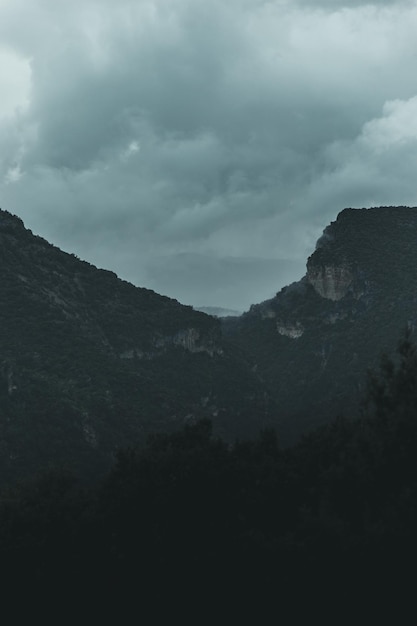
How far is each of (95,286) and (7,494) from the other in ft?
409

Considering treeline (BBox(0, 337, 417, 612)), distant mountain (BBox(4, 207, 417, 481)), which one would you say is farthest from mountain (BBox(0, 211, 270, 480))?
treeline (BBox(0, 337, 417, 612))

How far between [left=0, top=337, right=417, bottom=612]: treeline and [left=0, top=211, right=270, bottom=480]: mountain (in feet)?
159

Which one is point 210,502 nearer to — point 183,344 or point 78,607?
point 78,607

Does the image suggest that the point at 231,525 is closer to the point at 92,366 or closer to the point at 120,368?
the point at 92,366

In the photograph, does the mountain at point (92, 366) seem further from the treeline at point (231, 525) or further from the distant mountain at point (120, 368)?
the treeline at point (231, 525)

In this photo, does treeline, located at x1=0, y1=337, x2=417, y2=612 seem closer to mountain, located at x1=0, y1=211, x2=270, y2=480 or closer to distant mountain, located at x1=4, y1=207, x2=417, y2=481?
distant mountain, located at x1=4, y1=207, x2=417, y2=481

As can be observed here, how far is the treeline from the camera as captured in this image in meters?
40.8

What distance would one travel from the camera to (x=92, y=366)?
145250mm

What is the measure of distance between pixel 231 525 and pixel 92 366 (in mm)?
100101

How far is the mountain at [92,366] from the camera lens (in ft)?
382

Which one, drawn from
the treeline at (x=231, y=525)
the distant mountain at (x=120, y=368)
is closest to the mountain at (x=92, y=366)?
the distant mountain at (x=120, y=368)

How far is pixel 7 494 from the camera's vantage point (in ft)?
194

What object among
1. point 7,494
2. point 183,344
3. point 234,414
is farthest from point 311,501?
point 183,344

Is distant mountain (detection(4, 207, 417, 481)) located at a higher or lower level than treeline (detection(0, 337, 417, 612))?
higher
